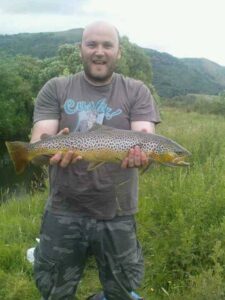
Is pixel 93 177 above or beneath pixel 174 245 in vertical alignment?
above

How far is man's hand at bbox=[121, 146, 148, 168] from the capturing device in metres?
3.62

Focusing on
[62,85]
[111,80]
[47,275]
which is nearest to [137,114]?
[111,80]

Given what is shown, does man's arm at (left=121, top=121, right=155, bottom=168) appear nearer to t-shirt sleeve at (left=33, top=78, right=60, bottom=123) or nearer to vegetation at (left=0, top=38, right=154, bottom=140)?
t-shirt sleeve at (left=33, top=78, right=60, bottom=123)

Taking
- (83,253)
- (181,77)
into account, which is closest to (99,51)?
(83,253)

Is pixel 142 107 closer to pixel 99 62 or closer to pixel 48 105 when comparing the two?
pixel 99 62

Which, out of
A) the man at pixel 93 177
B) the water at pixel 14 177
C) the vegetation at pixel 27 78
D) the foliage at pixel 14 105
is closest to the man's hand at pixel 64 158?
the man at pixel 93 177

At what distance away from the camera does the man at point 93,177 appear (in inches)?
152

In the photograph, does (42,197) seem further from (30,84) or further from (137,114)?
(30,84)

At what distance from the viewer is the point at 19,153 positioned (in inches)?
152

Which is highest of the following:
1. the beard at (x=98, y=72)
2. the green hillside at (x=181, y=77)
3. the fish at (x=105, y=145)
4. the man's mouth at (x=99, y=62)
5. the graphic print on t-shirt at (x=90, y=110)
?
the man's mouth at (x=99, y=62)

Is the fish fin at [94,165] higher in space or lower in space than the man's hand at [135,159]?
lower

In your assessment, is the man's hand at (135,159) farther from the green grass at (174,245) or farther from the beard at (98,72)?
the green grass at (174,245)

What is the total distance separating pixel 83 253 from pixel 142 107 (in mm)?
1318

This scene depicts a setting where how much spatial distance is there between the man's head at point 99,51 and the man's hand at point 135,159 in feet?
2.18
